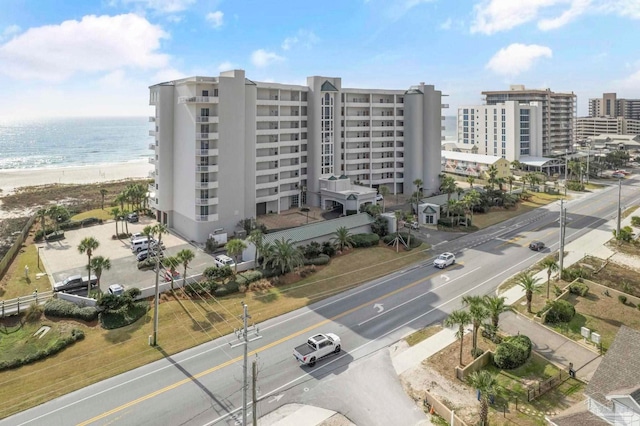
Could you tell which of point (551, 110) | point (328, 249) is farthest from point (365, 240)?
point (551, 110)

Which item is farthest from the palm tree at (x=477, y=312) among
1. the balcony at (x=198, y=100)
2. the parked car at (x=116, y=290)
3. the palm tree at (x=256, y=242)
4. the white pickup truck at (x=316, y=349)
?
the balcony at (x=198, y=100)

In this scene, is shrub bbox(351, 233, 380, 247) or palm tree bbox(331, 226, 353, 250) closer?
palm tree bbox(331, 226, 353, 250)

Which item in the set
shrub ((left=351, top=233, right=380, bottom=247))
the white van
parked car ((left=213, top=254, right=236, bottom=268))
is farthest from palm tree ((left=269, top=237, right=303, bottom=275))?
the white van

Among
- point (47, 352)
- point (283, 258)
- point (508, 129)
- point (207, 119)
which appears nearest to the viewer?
point (47, 352)

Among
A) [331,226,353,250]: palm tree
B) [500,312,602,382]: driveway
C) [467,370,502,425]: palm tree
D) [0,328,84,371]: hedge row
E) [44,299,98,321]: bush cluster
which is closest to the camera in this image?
[467,370,502,425]: palm tree

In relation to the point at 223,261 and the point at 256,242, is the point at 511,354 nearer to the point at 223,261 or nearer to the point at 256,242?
the point at 256,242

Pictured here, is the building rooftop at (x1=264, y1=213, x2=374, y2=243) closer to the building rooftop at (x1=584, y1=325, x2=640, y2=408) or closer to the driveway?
the driveway

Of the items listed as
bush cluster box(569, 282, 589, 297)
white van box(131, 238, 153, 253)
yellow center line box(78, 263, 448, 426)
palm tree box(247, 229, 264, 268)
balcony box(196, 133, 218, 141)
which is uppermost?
balcony box(196, 133, 218, 141)
